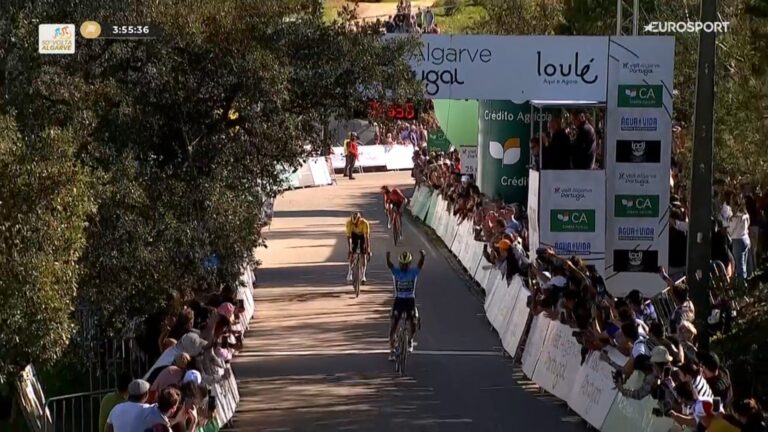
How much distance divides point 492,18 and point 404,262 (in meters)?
23.7

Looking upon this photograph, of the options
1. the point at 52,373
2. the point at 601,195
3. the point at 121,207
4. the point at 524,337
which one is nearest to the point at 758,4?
the point at 601,195

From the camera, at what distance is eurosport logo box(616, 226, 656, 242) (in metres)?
20.4

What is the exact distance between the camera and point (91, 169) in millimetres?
14320

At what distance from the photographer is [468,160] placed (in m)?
34.6

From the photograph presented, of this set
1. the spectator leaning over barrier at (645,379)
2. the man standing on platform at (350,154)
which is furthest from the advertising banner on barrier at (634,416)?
the man standing on platform at (350,154)

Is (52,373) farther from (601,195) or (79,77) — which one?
(601,195)

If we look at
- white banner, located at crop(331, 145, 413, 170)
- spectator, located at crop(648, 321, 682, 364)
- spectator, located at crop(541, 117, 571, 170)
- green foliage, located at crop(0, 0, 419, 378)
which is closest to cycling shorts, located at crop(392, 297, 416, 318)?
green foliage, located at crop(0, 0, 419, 378)

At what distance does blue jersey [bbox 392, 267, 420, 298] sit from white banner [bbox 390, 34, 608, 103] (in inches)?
109

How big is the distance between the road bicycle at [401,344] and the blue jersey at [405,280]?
36 cm

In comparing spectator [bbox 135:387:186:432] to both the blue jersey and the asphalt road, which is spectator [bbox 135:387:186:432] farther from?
the blue jersey

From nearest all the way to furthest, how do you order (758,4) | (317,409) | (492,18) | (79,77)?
(79,77), (317,409), (758,4), (492,18)

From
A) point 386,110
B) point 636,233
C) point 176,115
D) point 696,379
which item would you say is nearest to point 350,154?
point 636,233

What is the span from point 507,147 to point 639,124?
8.53 m

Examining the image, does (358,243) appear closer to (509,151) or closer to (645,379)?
(509,151)
